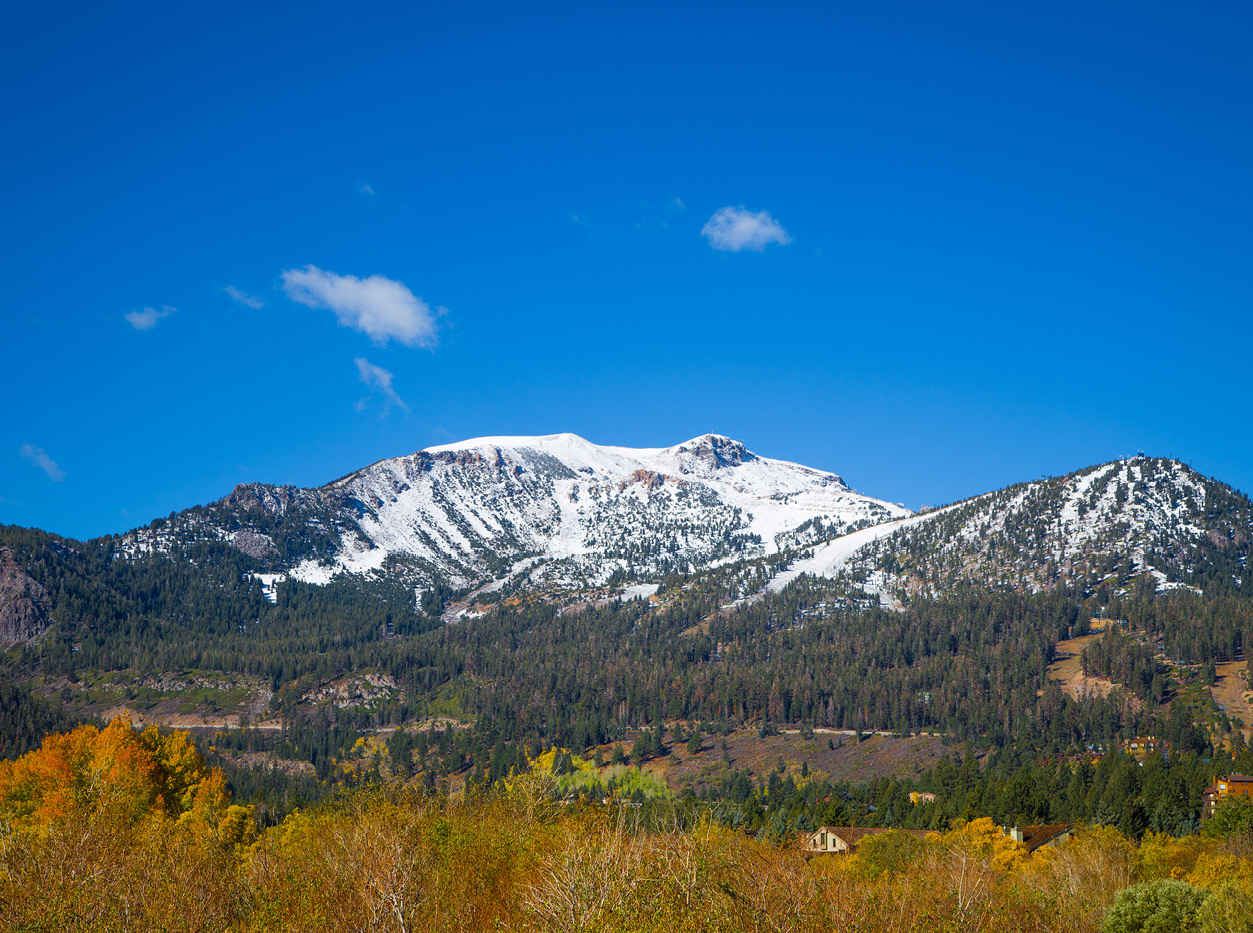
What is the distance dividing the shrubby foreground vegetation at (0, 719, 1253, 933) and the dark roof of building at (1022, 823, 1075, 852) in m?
37.5

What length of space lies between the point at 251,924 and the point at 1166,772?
15105 cm

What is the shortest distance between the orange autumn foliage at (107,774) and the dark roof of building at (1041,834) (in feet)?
306

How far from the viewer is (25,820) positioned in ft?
246

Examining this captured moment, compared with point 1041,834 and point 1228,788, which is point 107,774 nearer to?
point 1041,834

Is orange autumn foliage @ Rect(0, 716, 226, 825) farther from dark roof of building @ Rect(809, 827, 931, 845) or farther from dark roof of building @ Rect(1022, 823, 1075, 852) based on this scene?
dark roof of building @ Rect(1022, 823, 1075, 852)

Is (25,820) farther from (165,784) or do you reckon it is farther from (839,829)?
(839,829)

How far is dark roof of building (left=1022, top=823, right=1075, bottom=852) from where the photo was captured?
114562 millimetres

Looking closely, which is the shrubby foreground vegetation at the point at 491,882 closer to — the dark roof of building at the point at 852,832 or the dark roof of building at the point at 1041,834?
the dark roof of building at the point at 1041,834

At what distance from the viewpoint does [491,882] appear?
160 feet

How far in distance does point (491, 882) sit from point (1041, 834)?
9766cm

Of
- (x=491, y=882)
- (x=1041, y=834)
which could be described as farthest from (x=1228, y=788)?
(x=491, y=882)

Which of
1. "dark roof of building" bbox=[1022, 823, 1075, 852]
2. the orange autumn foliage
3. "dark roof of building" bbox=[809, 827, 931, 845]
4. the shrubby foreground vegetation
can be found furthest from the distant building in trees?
the orange autumn foliage

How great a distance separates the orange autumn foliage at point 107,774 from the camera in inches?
2987

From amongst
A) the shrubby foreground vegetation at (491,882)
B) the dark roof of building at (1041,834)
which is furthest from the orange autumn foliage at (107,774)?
the dark roof of building at (1041,834)
